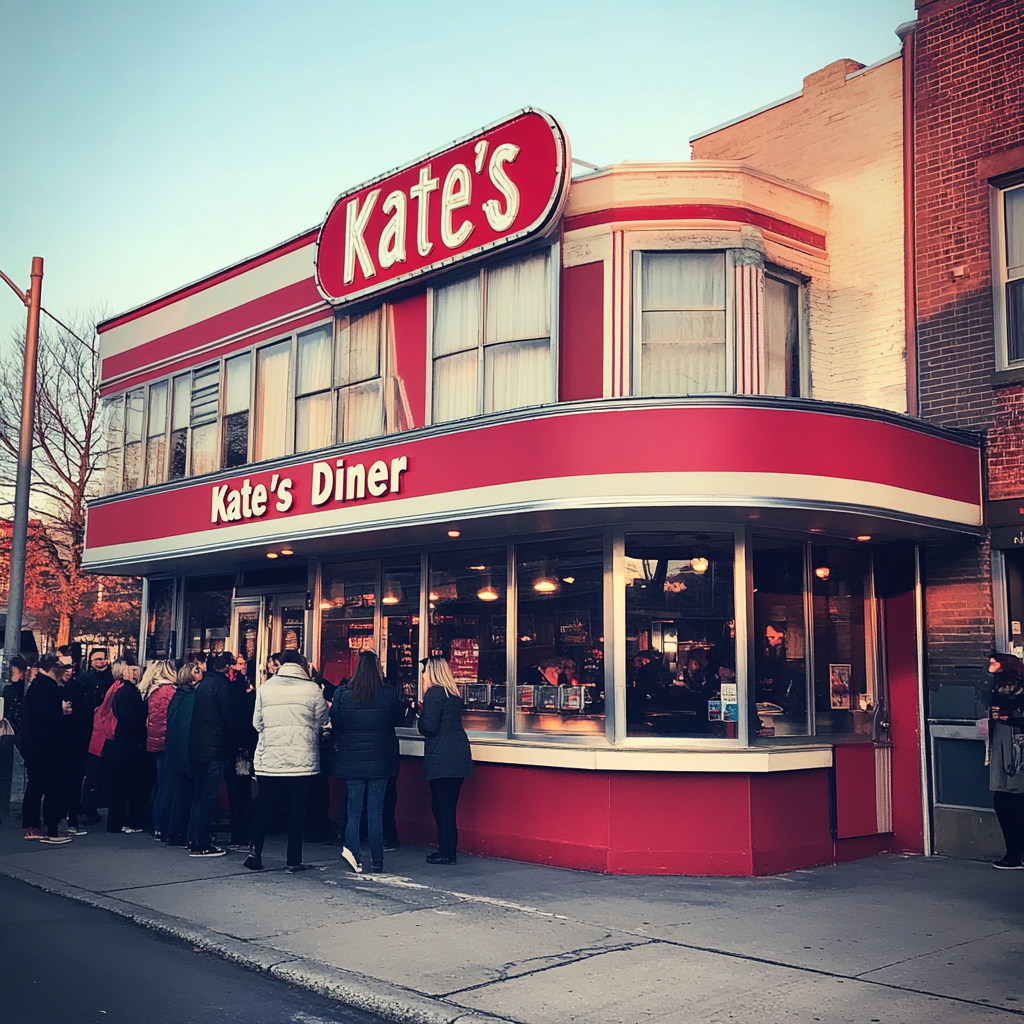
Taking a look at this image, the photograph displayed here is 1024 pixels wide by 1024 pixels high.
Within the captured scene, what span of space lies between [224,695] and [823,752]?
18.2 feet

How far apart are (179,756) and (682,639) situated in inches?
200

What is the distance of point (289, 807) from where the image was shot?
32.6ft

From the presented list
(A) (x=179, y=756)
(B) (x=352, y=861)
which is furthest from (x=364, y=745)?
(A) (x=179, y=756)

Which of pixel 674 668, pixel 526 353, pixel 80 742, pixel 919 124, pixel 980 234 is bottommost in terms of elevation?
pixel 80 742

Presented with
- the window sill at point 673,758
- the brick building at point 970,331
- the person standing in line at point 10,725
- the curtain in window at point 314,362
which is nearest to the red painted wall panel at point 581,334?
the brick building at point 970,331

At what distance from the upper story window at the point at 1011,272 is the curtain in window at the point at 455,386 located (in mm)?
5061

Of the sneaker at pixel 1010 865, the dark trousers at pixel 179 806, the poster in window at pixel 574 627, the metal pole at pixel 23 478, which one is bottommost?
the sneaker at pixel 1010 865

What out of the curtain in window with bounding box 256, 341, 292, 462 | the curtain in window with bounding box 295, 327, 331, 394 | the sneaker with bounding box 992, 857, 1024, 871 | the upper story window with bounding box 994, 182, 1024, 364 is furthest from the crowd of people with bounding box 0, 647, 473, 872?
the upper story window with bounding box 994, 182, 1024, 364

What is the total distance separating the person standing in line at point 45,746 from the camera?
36.8 feet

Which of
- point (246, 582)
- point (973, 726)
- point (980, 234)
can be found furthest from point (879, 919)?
point (246, 582)

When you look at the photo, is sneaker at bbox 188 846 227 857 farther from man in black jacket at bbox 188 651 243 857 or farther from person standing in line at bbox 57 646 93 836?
person standing in line at bbox 57 646 93 836

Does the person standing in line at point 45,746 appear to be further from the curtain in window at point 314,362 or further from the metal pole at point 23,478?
the curtain in window at point 314,362

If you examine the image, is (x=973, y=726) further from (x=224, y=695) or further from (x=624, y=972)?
(x=224, y=695)

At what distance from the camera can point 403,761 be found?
12.1 metres
